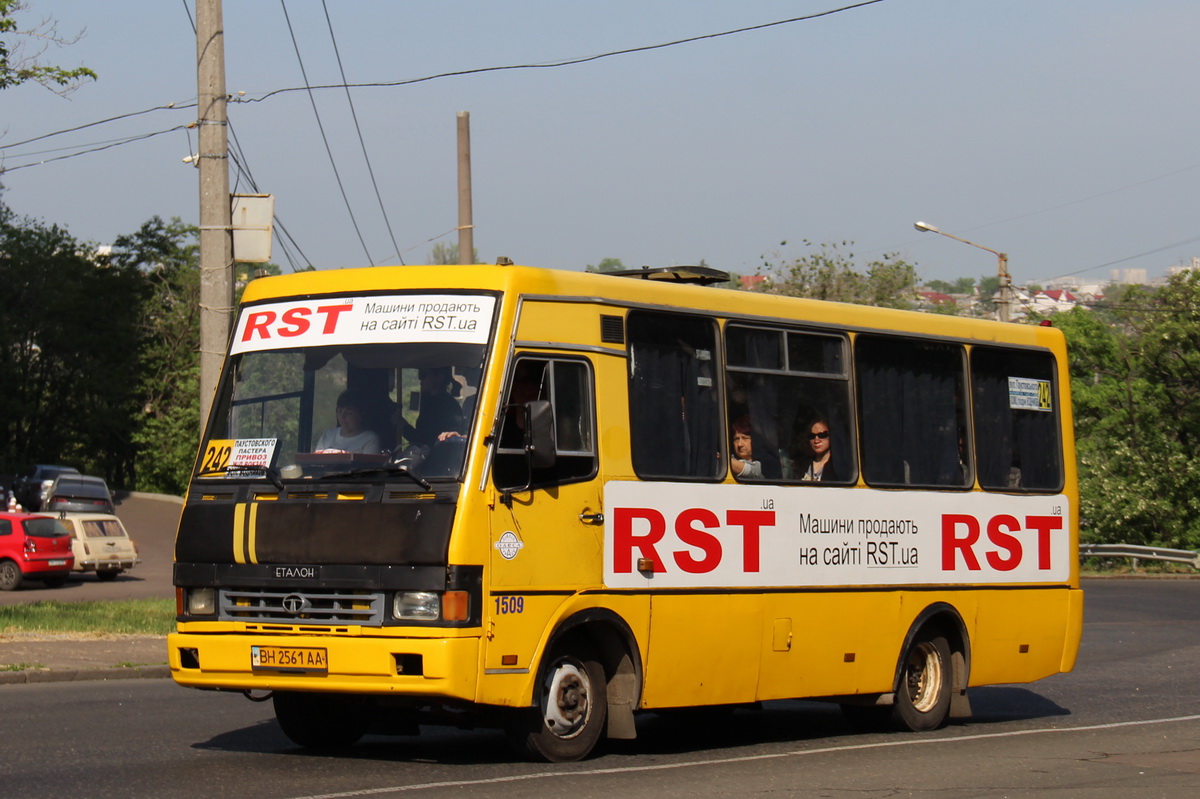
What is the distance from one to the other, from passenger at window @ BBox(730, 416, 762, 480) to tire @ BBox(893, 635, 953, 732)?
7.86 feet

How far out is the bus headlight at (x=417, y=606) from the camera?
933cm

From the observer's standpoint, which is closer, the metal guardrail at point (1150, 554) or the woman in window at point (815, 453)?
the woman in window at point (815, 453)

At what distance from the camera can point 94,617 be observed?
24.0m

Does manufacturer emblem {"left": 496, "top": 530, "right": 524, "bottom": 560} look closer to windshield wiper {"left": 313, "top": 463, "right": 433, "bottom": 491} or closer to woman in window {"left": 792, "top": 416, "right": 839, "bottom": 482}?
windshield wiper {"left": 313, "top": 463, "right": 433, "bottom": 491}

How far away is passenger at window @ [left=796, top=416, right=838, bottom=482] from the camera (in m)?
12.0

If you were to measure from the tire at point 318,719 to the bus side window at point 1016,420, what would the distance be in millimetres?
5511

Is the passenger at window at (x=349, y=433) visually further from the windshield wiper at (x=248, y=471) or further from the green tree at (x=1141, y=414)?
the green tree at (x=1141, y=414)

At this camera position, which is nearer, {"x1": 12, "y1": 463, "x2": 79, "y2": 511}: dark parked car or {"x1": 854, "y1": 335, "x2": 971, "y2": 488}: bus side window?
{"x1": 854, "y1": 335, "x2": 971, "y2": 488}: bus side window

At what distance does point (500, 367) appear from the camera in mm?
9805

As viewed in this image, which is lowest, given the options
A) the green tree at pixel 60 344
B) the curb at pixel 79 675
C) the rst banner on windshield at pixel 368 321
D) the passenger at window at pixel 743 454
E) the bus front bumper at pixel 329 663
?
the curb at pixel 79 675

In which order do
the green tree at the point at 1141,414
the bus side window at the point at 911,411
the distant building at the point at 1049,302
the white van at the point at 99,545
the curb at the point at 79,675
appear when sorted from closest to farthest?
the bus side window at the point at 911,411 → the curb at the point at 79,675 → the white van at the point at 99,545 → the green tree at the point at 1141,414 → the distant building at the point at 1049,302

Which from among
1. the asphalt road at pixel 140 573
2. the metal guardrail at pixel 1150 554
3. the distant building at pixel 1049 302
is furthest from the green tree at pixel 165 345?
the metal guardrail at pixel 1150 554

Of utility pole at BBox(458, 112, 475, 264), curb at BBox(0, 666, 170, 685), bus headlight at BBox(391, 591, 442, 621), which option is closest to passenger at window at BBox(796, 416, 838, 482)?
bus headlight at BBox(391, 591, 442, 621)

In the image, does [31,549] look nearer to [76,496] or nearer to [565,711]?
[76,496]
